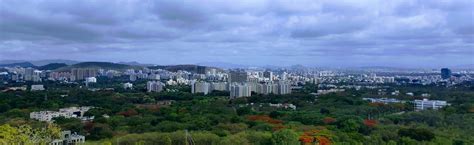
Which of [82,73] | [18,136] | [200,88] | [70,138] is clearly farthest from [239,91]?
[82,73]

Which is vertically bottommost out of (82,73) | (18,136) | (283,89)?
(283,89)

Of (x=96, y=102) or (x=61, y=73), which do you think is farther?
(x=61, y=73)

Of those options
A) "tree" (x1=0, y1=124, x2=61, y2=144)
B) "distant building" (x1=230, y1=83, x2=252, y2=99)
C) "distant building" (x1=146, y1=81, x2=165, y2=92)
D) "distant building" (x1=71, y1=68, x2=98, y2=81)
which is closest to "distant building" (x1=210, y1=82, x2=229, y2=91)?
"distant building" (x1=146, y1=81, x2=165, y2=92)

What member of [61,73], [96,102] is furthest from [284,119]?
[61,73]

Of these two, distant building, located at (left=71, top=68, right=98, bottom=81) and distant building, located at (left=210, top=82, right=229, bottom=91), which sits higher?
distant building, located at (left=71, top=68, right=98, bottom=81)

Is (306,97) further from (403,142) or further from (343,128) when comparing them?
(403,142)

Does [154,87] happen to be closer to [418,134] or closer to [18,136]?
[418,134]

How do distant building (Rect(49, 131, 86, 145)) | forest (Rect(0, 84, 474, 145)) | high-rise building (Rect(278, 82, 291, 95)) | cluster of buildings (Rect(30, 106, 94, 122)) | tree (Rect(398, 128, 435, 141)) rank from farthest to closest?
1. high-rise building (Rect(278, 82, 291, 95))
2. cluster of buildings (Rect(30, 106, 94, 122))
3. distant building (Rect(49, 131, 86, 145))
4. tree (Rect(398, 128, 435, 141))
5. forest (Rect(0, 84, 474, 145))

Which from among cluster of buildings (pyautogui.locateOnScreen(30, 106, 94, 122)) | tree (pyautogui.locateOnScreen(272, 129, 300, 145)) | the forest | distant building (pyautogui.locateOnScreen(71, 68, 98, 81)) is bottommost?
cluster of buildings (pyautogui.locateOnScreen(30, 106, 94, 122))

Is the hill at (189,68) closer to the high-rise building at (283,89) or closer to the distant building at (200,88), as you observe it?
the distant building at (200,88)

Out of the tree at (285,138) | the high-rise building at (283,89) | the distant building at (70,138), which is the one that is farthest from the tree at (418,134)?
the high-rise building at (283,89)

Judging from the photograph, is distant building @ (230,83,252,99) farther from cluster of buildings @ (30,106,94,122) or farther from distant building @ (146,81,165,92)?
cluster of buildings @ (30,106,94,122)
